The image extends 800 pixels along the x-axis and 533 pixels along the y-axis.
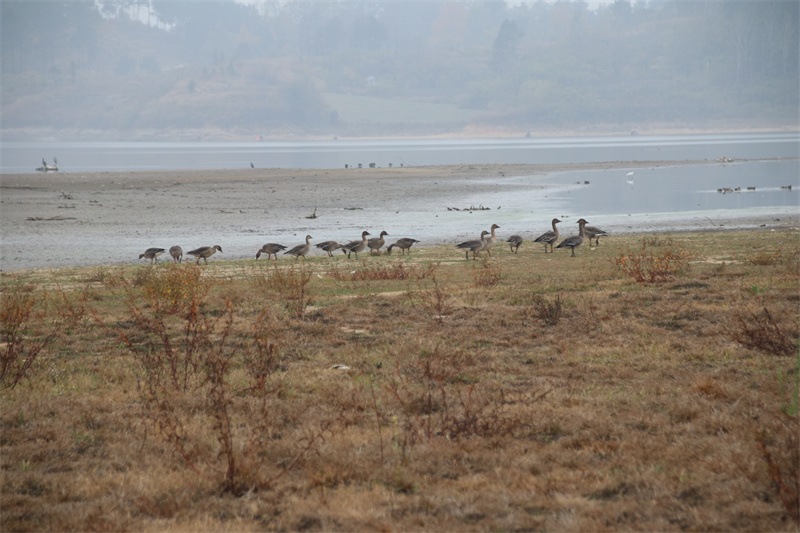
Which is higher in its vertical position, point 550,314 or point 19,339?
point 19,339

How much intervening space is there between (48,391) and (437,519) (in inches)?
199

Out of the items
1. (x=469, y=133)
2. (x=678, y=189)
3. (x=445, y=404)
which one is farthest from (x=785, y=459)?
(x=469, y=133)

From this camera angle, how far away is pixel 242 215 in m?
34.0

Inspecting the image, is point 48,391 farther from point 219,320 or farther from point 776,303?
point 776,303

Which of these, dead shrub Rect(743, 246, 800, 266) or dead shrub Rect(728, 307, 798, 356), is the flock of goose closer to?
dead shrub Rect(743, 246, 800, 266)

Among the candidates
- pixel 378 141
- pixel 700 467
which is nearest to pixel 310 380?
pixel 700 467

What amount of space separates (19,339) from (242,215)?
83.4ft

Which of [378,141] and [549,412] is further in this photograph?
[378,141]

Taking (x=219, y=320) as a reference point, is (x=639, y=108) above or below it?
above

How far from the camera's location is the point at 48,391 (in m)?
8.22

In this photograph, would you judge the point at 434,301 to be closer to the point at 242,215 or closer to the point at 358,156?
the point at 242,215

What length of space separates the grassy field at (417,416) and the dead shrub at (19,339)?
3.0 inches

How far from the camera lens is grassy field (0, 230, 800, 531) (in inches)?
213

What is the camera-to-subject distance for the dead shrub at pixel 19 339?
8.69m
